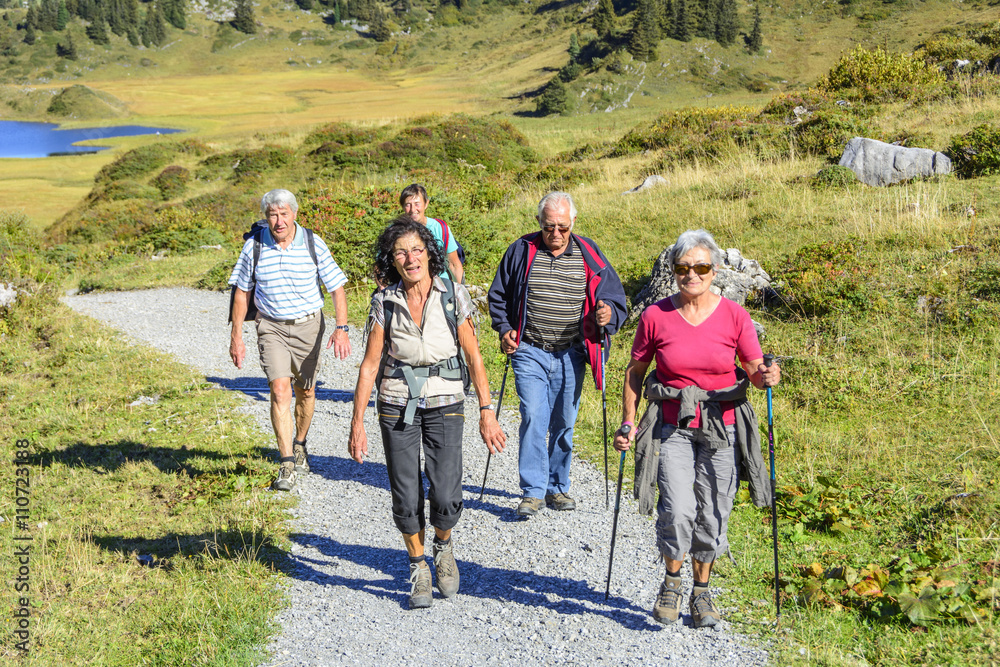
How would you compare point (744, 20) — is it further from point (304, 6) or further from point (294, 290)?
point (304, 6)

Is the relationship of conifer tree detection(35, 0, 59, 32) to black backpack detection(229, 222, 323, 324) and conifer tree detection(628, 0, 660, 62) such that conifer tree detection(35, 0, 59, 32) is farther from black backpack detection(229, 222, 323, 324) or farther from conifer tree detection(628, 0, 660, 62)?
black backpack detection(229, 222, 323, 324)

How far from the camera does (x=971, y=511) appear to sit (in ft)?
17.2

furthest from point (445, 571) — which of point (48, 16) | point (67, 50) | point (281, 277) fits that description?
point (48, 16)

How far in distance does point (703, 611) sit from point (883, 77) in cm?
2049

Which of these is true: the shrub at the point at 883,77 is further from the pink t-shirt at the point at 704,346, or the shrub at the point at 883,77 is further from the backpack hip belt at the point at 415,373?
the backpack hip belt at the point at 415,373

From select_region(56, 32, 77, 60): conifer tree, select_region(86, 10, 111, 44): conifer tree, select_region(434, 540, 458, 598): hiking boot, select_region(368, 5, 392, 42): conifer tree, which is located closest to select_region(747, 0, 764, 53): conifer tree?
select_region(434, 540, 458, 598): hiking boot

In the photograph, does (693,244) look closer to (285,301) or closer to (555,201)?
(555,201)

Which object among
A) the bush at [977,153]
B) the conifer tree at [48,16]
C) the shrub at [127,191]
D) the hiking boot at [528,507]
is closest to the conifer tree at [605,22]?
the shrub at [127,191]

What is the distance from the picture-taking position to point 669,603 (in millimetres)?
4141

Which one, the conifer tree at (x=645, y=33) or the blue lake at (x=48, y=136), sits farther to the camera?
the blue lake at (x=48, y=136)

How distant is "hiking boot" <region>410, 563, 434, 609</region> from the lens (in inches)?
181

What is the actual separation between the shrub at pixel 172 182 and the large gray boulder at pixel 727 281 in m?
27.0

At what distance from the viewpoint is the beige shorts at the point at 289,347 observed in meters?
6.10

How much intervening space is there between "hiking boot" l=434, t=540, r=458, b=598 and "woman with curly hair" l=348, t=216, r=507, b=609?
0.86ft
